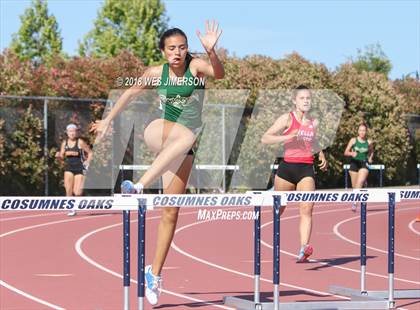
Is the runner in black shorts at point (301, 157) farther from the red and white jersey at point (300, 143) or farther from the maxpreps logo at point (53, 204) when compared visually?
the maxpreps logo at point (53, 204)

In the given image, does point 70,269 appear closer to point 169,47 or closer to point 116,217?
point 169,47

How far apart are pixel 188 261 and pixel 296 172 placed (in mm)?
1634

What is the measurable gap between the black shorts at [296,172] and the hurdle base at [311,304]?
3071 millimetres

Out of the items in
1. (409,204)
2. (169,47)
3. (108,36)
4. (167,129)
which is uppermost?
(108,36)

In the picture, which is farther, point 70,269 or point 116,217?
point 116,217

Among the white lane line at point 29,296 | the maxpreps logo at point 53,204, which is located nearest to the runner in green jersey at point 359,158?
the white lane line at point 29,296

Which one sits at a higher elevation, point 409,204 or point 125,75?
point 125,75

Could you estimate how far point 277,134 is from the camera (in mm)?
10812

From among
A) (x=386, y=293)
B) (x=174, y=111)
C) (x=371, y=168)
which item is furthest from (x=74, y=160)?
(x=371, y=168)

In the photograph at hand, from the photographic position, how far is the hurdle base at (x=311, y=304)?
25.2 feet

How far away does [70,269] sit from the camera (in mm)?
10562

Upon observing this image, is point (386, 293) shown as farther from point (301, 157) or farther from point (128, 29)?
point (128, 29)

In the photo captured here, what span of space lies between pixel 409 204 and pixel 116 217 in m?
9.68

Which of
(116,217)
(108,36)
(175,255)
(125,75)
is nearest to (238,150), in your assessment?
(125,75)
